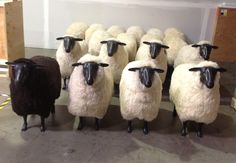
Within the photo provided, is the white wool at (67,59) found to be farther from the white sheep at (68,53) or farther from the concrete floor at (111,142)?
the concrete floor at (111,142)

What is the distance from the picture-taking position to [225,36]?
6422 millimetres

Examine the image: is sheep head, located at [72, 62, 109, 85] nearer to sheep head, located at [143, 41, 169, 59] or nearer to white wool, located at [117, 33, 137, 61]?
sheep head, located at [143, 41, 169, 59]

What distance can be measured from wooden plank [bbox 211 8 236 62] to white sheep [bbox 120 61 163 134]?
376cm

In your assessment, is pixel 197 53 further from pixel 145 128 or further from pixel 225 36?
pixel 225 36

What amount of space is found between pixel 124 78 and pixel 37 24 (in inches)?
157

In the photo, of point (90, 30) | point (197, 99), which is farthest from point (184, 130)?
point (90, 30)

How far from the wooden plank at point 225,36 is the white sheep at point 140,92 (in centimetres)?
376

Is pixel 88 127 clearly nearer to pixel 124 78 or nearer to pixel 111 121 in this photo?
pixel 111 121

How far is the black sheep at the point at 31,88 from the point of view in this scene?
293 cm

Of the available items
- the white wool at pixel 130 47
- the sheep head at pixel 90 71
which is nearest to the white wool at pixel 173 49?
the white wool at pixel 130 47

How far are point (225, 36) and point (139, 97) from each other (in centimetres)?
407

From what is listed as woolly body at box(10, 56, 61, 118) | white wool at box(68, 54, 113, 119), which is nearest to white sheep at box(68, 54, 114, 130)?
white wool at box(68, 54, 113, 119)

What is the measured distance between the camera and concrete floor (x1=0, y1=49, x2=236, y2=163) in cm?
287

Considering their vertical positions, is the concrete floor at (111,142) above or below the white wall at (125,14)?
below
